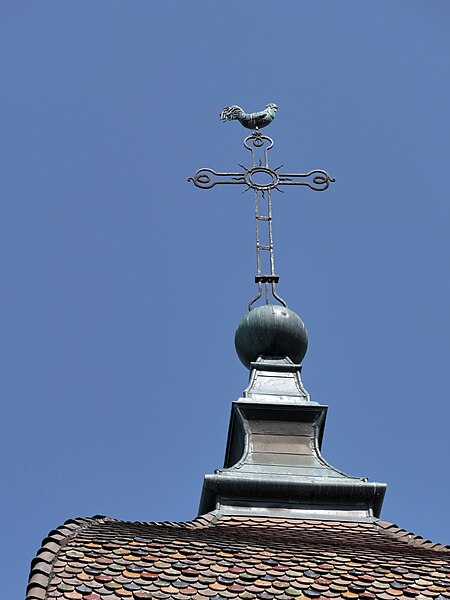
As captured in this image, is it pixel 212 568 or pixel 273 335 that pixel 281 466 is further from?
pixel 212 568

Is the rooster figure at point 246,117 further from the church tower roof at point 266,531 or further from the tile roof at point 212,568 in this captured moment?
the tile roof at point 212,568

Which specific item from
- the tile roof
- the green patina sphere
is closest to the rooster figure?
the green patina sphere

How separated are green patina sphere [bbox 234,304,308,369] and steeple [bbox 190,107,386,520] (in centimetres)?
1

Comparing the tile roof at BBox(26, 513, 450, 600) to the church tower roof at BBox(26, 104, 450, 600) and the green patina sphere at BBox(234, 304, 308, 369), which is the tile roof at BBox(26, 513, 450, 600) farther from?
the green patina sphere at BBox(234, 304, 308, 369)

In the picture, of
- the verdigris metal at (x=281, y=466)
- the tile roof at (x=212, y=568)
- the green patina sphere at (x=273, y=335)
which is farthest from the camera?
the green patina sphere at (x=273, y=335)

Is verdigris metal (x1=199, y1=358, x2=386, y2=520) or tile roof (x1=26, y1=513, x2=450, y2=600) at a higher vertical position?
verdigris metal (x1=199, y1=358, x2=386, y2=520)

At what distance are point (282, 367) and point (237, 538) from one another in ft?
16.2

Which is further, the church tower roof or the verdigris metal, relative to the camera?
the verdigris metal

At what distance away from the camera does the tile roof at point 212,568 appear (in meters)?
9.58

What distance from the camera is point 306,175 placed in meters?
17.5

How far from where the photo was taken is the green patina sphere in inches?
643

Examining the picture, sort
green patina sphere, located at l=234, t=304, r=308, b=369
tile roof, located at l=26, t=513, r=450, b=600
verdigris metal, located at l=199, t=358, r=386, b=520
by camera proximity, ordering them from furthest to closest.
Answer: green patina sphere, located at l=234, t=304, r=308, b=369, verdigris metal, located at l=199, t=358, r=386, b=520, tile roof, located at l=26, t=513, r=450, b=600

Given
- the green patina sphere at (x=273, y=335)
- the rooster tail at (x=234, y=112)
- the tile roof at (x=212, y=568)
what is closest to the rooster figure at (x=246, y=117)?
Answer: the rooster tail at (x=234, y=112)

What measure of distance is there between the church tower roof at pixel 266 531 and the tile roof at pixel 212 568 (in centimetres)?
1
